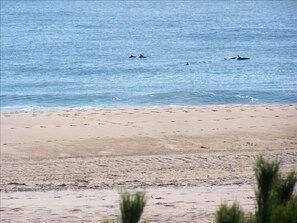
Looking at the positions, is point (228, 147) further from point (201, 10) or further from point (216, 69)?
point (201, 10)

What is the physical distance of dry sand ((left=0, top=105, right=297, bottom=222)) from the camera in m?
12.6

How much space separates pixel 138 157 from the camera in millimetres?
16766

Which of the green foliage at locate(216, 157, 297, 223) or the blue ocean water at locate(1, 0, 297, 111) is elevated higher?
the blue ocean water at locate(1, 0, 297, 111)

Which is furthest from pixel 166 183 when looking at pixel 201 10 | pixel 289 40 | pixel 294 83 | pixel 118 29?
pixel 201 10

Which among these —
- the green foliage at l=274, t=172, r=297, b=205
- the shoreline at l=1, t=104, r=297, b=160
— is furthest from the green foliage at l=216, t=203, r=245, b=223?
the shoreline at l=1, t=104, r=297, b=160

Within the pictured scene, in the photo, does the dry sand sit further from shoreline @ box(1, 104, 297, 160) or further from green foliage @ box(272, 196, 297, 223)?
green foliage @ box(272, 196, 297, 223)

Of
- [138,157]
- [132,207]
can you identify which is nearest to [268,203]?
[132,207]

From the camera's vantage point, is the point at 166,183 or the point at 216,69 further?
the point at 216,69

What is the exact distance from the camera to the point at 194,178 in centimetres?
1470

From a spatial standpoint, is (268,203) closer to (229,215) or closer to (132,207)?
(229,215)

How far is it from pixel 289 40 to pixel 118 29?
13727 mm

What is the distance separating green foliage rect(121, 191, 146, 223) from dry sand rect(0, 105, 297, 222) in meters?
4.97

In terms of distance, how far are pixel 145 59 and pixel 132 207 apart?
3495 cm

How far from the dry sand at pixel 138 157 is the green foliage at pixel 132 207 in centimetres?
497
